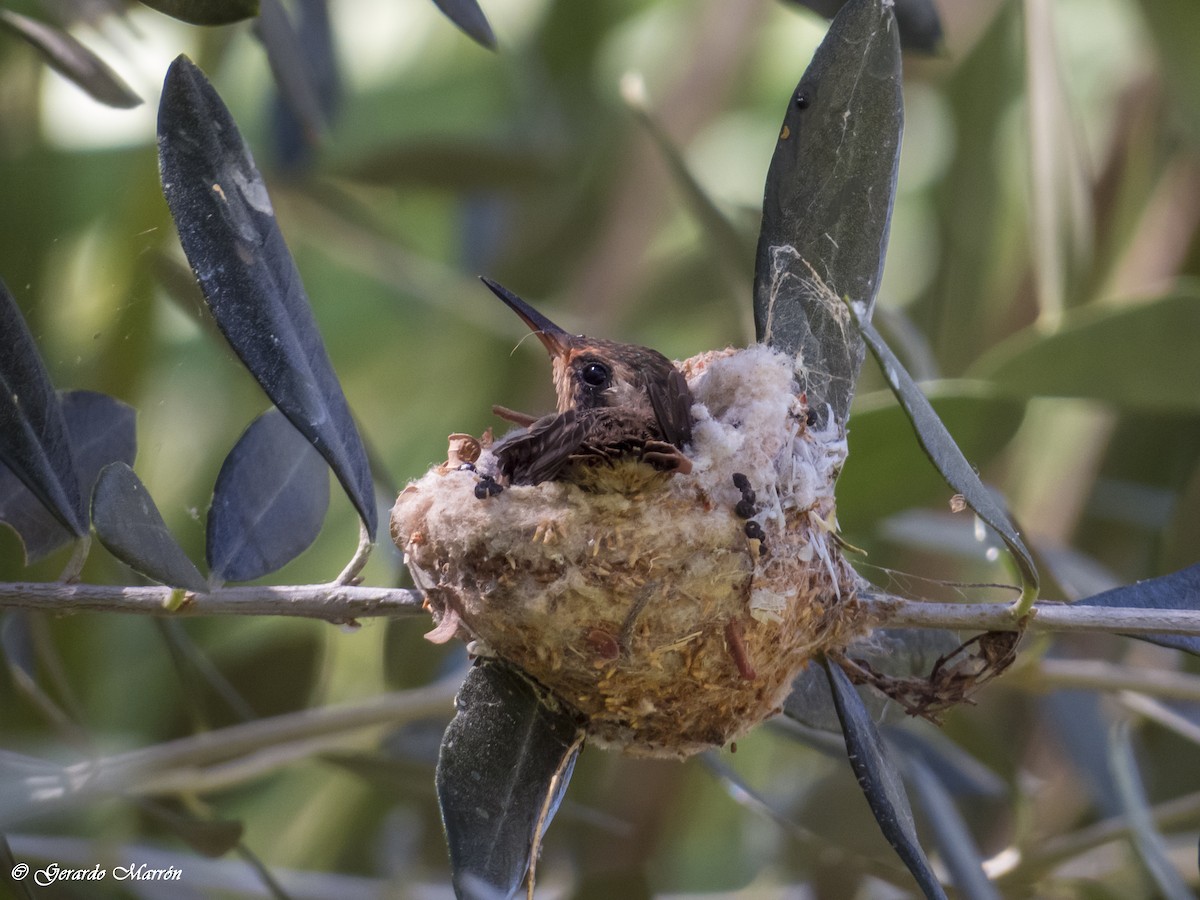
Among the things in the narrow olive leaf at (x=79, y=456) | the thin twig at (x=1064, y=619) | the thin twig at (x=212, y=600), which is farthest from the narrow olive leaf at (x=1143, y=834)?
the narrow olive leaf at (x=79, y=456)

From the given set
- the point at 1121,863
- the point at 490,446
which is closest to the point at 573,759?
the point at 490,446

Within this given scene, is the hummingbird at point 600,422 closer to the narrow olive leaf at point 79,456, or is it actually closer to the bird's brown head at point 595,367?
the bird's brown head at point 595,367

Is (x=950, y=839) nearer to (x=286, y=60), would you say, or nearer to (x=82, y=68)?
(x=286, y=60)

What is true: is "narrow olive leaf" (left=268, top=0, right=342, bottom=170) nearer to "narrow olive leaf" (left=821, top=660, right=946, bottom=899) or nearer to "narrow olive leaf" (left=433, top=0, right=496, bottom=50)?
"narrow olive leaf" (left=433, top=0, right=496, bottom=50)

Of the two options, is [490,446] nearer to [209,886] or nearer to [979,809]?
[209,886]

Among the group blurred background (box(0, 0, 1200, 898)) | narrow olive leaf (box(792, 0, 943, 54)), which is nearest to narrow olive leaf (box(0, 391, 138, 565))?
blurred background (box(0, 0, 1200, 898))

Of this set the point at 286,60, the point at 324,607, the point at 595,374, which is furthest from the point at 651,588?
the point at 286,60
